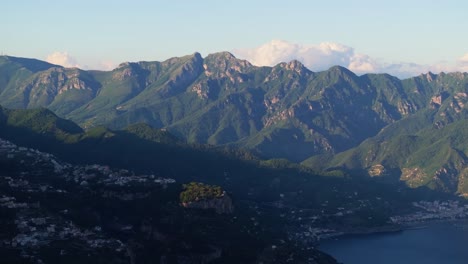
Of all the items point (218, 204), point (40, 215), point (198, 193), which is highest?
point (198, 193)

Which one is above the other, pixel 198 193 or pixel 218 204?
pixel 198 193

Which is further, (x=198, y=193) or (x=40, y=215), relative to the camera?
(x=198, y=193)

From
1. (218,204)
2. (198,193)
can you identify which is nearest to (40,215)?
(198,193)

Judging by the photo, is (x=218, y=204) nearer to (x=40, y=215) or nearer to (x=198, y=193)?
(x=198, y=193)

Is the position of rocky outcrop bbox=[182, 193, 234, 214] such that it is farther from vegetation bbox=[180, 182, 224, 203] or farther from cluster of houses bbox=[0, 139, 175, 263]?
cluster of houses bbox=[0, 139, 175, 263]

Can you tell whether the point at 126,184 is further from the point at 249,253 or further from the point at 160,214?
the point at 249,253

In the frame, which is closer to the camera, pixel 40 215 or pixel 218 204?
pixel 40 215

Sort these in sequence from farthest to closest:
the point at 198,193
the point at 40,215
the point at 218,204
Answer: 1. the point at 218,204
2. the point at 198,193
3. the point at 40,215

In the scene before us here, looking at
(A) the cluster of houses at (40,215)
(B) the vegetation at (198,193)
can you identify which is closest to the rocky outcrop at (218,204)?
(B) the vegetation at (198,193)

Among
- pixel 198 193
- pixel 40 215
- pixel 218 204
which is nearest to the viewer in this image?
pixel 40 215
